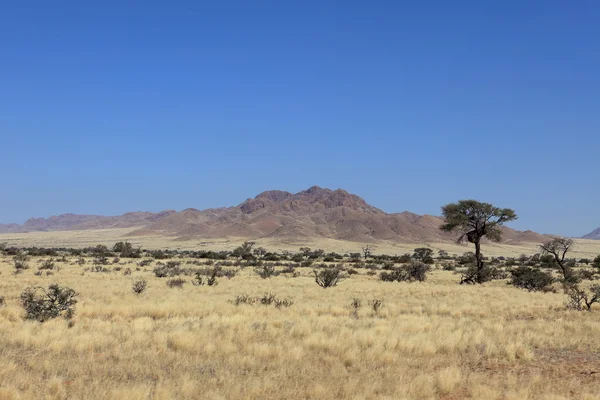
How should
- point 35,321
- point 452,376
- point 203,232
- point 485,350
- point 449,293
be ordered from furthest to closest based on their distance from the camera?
point 203,232 → point 449,293 → point 35,321 → point 485,350 → point 452,376

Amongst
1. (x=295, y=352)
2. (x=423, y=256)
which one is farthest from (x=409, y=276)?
(x=423, y=256)

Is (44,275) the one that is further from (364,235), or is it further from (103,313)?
(364,235)

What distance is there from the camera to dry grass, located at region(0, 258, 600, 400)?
7930 millimetres

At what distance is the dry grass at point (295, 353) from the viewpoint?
793 centimetres

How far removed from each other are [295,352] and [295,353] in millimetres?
47

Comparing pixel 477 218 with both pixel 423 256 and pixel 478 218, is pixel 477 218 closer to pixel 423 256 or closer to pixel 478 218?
pixel 478 218

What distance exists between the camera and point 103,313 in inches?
613

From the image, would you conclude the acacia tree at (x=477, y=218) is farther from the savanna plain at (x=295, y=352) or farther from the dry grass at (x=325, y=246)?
the dry grass at (x=325, y=246)

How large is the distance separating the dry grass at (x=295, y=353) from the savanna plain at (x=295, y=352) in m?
0.03

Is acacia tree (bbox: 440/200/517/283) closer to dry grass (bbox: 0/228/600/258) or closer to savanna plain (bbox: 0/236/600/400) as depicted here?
savanna plain (bbox: 0/236/600/400)

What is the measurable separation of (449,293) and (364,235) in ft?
407

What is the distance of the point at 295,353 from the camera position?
10.3m

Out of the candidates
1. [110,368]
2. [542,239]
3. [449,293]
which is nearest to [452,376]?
[110,368]

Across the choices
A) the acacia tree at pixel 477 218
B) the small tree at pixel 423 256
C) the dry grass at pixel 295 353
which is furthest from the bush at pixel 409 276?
the small tree at pixel 423 256
